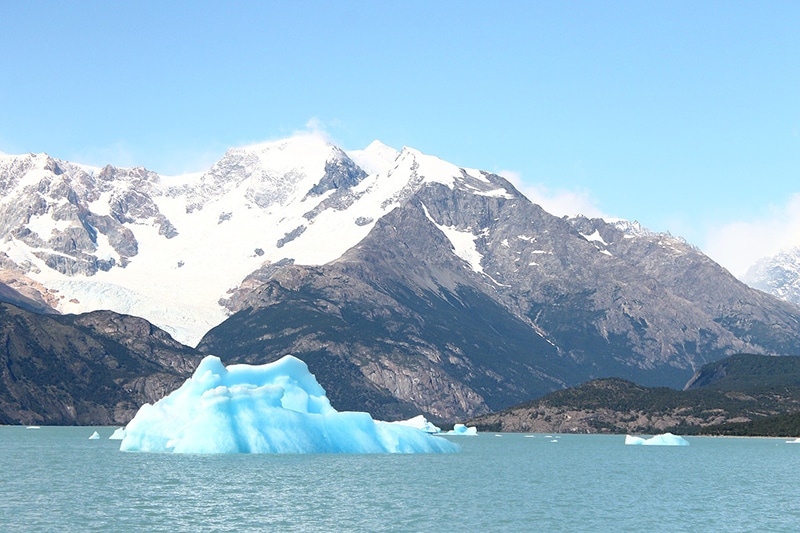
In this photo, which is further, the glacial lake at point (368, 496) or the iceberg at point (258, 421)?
the iceberg at point (258, 421)

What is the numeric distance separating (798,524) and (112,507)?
68.7m

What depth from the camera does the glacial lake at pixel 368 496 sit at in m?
98.1

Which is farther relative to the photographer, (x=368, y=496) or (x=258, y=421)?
(x=258, y=421)

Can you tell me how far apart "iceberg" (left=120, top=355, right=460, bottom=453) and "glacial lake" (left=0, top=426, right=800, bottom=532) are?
345 centimetres

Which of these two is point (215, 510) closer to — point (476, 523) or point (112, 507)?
point (112, 507)

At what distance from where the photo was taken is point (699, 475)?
169m

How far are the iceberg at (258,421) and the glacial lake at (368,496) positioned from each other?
3.45 m

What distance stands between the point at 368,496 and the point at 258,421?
49015 millimetres

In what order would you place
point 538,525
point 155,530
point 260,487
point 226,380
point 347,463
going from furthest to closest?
point 226,380 → point 347,463 → point 260,487 → point 538,525 → point 155,530

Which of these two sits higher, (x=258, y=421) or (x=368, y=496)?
(x=258, y=421)

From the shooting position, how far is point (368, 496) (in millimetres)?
119375

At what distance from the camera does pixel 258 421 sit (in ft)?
540

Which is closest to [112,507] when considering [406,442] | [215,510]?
[215,510]

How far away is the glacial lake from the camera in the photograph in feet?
322
